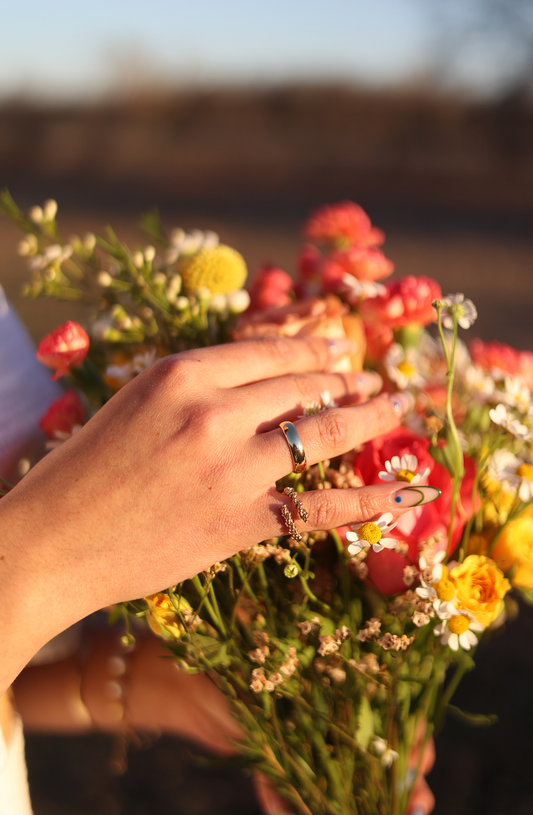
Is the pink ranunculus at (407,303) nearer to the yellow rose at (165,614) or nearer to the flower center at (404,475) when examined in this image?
the flower center at (404,475)

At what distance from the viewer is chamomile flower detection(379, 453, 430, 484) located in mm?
508

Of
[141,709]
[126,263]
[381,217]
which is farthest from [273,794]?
[381,217]

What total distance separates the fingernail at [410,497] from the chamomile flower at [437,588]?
0.05 metres

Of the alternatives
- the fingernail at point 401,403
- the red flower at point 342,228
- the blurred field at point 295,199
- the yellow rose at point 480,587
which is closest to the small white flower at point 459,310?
the fingernail at point 401,403

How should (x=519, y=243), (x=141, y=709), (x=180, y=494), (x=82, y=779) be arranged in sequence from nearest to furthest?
(x=180, y=494) → (x=141, y=709) → (x=82, y=779) → (x=519, y=243)

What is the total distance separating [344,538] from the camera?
1.74ft

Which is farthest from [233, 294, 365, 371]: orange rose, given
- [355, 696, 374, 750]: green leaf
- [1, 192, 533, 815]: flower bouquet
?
[355, 696, 374, 750]: green leaf

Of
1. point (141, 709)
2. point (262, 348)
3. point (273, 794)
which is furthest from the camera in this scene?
point (141, 709)

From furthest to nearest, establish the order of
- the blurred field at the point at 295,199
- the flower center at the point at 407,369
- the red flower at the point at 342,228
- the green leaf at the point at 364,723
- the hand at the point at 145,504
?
1. the blurred field at the point at 295,199
2. the red flower at the point at 342,228
3. the flower center at the point at 407,369
4. the green leaf at the point at 364,723
5. the hand at the point at 145,504

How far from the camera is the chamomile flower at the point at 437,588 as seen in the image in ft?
1.56

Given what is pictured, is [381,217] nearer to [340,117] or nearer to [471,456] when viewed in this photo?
[340,117]

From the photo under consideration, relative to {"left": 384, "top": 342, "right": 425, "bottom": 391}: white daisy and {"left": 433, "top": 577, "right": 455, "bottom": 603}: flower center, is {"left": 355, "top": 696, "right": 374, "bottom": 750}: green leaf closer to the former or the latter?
{"left": 433, "top": 577, "right": 455, "bottom": 603}: flower center

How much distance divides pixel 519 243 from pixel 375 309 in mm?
4489

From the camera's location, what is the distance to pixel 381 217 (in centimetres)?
523
